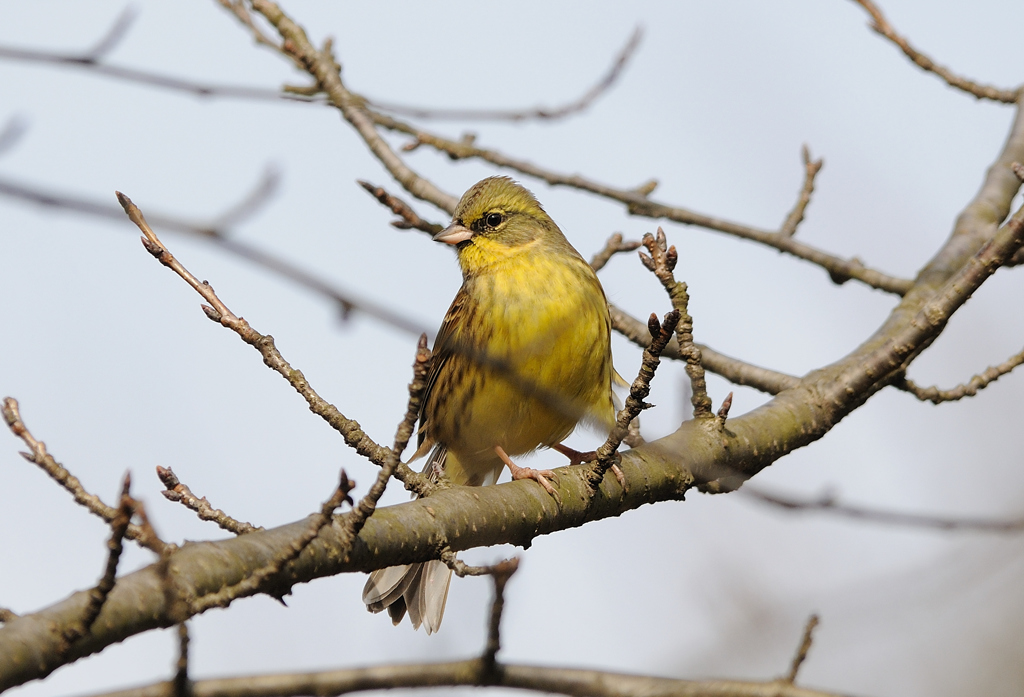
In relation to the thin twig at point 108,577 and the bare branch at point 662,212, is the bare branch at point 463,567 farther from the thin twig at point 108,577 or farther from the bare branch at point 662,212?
the bare branch at point 662,212

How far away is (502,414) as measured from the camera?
5145 millimetres

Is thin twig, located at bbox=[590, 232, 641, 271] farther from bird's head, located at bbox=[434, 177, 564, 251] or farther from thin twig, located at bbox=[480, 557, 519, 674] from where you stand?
thin twig, located at bbox=[480, 557, 519, 674]

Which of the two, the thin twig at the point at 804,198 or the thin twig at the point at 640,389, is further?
the thin twig at the point at 804,198

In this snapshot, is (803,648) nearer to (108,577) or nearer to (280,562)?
(280,562)

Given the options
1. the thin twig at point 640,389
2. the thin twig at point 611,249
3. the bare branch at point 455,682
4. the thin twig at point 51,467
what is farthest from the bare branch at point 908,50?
the thin twig at point 51,467

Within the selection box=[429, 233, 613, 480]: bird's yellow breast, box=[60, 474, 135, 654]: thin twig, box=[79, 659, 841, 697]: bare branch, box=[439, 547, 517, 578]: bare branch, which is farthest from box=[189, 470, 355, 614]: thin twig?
box=[429, 233, 613, 480]: bird's yellow breast

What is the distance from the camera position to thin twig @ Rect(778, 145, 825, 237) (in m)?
5.57

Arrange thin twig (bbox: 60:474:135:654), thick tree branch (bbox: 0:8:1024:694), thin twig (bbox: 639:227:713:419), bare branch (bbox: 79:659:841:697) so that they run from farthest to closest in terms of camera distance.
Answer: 1. thin twig (bbox: 639:227:713:419)
2. bare branch (bbox: 79:659:841:697)
3. thick tree branch (bbox: 0:8:1024:694)
4. thin twig (bbox: 60:474:135:654)

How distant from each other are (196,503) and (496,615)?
3.15 feet

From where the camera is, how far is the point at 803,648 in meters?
3.44

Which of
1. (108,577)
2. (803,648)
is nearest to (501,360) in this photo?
(803,648)

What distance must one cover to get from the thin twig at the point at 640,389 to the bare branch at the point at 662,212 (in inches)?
96.7

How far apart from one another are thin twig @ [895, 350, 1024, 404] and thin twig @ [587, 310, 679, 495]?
1.83 m

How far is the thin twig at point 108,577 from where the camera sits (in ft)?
6.30
